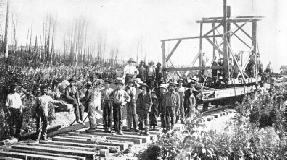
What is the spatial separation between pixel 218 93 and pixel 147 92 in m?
3.87

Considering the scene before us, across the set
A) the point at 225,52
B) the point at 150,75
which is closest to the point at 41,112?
the point at 150,75

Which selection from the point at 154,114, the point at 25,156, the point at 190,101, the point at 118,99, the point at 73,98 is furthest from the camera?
the point at 190,101

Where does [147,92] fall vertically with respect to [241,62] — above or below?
below

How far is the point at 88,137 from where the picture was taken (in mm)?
7457

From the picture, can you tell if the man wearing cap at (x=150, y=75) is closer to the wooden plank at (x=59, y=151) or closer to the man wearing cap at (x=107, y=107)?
the man wearing cap at (x=107, y=107)

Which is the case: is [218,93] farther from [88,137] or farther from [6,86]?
[6,86]

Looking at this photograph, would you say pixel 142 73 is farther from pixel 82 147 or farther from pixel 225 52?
pixel 82 147

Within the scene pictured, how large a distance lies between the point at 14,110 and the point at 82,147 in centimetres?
263

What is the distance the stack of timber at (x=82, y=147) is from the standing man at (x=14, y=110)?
893 millimetres

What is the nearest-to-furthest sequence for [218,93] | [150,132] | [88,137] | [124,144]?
[124,144]
[88,137]
[150,132]
[218,93]

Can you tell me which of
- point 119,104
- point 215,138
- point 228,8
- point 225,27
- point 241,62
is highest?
point 228,8

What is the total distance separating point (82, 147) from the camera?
6.53 m

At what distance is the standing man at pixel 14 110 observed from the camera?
7973 mm

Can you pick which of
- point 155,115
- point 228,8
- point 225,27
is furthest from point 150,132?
point 228,8
